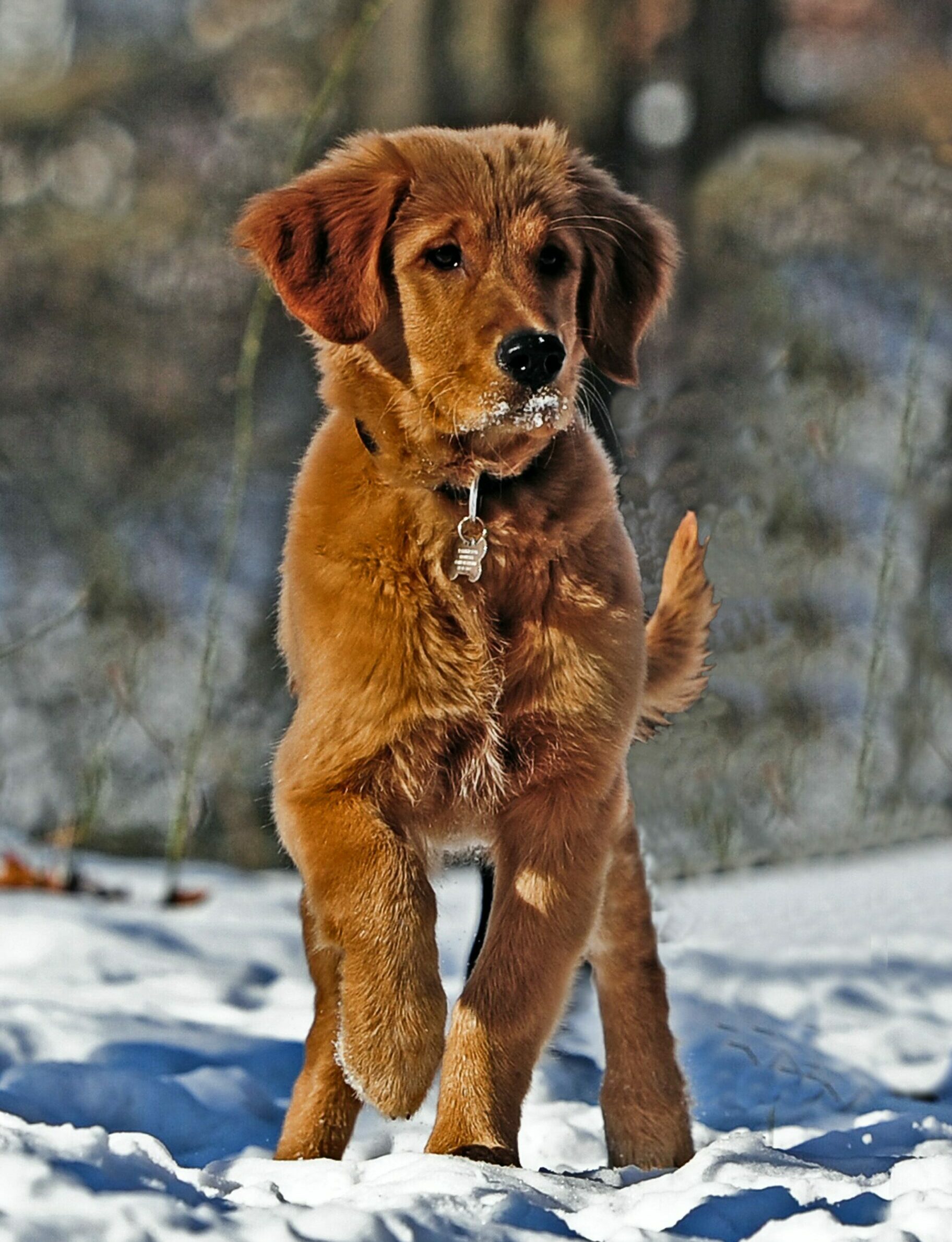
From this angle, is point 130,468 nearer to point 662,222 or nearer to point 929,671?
point 929,671

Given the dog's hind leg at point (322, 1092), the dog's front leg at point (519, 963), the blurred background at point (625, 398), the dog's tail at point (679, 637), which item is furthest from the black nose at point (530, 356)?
the blurred background at point (625, 398)

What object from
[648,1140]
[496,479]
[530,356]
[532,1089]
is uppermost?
[530,356]

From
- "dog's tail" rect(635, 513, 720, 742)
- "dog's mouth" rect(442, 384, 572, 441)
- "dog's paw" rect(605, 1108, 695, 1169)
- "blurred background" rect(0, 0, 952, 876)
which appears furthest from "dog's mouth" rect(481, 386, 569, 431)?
"blurred background" rect(0, 0, 952, 876)

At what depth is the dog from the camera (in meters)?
2.87

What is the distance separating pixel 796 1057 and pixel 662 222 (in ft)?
7.90

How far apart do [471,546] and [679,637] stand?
0.89 m

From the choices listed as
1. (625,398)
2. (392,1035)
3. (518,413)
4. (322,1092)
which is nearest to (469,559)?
(518,413)

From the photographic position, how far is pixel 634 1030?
3531 millimetres

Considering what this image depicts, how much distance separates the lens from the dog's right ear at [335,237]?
3.04 meters

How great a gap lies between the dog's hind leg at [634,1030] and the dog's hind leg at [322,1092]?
58cm

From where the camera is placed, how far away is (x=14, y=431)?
7.97 meters

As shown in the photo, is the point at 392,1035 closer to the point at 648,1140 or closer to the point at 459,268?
the point at 648,1140

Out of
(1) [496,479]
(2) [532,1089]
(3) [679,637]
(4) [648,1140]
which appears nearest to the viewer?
(1) [496,479]

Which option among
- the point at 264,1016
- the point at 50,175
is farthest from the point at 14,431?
the point at 264,1016
